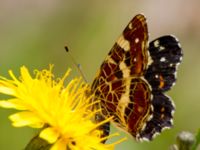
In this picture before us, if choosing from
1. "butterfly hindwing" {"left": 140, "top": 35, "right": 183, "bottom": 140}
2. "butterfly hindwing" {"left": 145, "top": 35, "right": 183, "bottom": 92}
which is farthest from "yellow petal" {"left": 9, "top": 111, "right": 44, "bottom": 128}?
"butterfly hindwing" {"left": 145, "top": 35, "right": 183, "bottom": 92}

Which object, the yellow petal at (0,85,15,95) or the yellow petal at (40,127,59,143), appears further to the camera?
the yellow petal at (0,85,15,95)

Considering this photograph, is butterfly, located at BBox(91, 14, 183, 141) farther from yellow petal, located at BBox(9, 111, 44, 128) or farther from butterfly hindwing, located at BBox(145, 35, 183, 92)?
yellow petal, located at BBox(9, 111, 44, 128)

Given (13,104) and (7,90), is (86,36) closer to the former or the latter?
(7,90)

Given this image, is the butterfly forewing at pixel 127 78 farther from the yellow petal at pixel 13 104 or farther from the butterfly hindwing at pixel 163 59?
the yellow petal at pixel 13 104

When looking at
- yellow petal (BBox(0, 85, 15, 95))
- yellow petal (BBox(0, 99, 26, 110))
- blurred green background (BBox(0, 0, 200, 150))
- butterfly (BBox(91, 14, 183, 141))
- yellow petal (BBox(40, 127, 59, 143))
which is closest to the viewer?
yellow petal (BBox(40, 127, 59, 143))

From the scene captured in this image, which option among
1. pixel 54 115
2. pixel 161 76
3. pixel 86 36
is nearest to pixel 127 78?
pixel 161 76

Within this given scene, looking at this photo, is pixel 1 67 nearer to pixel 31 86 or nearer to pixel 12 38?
pixel 12 38

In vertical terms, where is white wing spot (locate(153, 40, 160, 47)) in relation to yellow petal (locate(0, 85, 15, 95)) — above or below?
below

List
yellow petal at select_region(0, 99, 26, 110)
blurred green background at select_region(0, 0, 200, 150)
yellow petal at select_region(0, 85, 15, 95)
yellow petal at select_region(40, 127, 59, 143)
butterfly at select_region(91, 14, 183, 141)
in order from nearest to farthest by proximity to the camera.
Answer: yellow petal at select_region(40, 127, 59, 143) → yellow petal at select_region(0, 99, 26, 110) → yellow petal at select_region(0, 85, 15, 95) → butterfly at select_region(91, 14, 183, 141) → blurred green background at select_region(0, 0, 200, 150)
